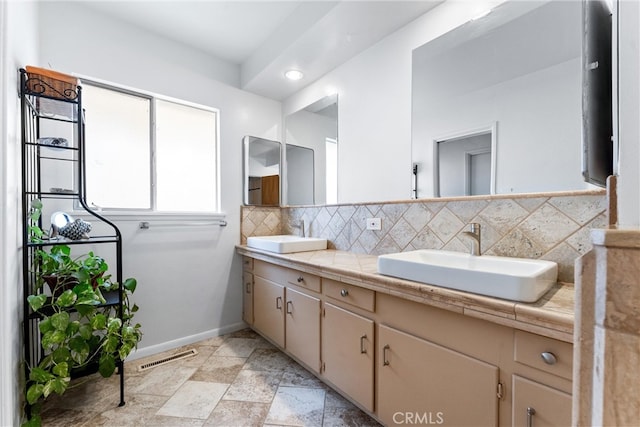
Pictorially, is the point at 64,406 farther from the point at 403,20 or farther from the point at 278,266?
the point at 403,20

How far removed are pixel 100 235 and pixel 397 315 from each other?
2119 mm

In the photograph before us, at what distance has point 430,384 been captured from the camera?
3.84ft

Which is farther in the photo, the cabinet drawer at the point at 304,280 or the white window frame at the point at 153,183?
the white window frame at the point at 153,183

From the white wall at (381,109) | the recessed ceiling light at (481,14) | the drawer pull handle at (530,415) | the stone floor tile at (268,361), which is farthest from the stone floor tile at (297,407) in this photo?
the recessed ceiling light at (481,14)

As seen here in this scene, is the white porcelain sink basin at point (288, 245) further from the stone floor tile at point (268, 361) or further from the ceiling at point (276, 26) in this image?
the ceiling at point (276, 26)

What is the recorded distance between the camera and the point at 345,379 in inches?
61.2

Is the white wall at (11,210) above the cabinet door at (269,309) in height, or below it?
above

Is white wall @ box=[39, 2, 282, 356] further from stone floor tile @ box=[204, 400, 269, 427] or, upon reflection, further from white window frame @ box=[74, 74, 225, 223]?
stone floor tile @ box=[204, 400, 269, 427]

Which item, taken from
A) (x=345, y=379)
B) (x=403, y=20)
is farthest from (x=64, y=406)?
(x=403, y=20)

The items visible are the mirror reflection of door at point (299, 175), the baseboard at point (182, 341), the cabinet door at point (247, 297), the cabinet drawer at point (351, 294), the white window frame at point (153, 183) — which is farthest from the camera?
the mirror reflection of door at point (299, 175)

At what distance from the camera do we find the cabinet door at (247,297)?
8.30 ft

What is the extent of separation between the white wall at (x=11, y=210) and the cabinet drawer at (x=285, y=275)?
4.53ft

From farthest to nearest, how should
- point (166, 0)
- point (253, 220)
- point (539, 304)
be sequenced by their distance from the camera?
point (253, 220), point (166, 0), point (539, 304)

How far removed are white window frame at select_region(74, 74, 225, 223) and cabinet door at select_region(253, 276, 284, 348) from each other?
0.76 m
